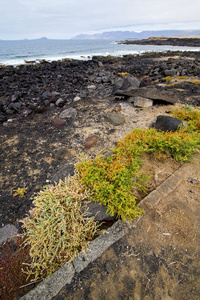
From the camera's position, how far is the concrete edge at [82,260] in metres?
1.99

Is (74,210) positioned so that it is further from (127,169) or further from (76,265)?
(127,169)

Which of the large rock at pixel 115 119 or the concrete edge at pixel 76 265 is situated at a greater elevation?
the large rock at pixel 115 119

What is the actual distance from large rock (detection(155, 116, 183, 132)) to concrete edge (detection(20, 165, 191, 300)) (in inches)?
109

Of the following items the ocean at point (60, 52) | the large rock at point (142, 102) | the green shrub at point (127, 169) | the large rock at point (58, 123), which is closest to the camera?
the green shrub at point (127, 169)

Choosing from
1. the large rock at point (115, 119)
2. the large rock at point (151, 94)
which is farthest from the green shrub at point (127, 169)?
the large rock at point (151, 94)

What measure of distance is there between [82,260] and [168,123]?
446cm

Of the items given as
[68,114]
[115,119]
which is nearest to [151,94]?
[115,119]

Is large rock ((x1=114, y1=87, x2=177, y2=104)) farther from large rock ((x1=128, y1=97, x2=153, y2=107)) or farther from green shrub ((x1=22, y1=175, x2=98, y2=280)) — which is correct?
green shrub ((x1=22, y1=175, x2=98, y2=280))

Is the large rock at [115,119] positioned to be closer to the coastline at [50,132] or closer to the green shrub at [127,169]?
the coastline at [50,132]

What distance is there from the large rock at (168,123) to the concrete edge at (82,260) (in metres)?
2.77

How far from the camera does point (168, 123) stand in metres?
4.89

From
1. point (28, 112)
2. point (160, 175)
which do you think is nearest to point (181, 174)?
point (160, 175)

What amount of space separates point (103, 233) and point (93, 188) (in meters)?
0.76

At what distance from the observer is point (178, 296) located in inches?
74.7
